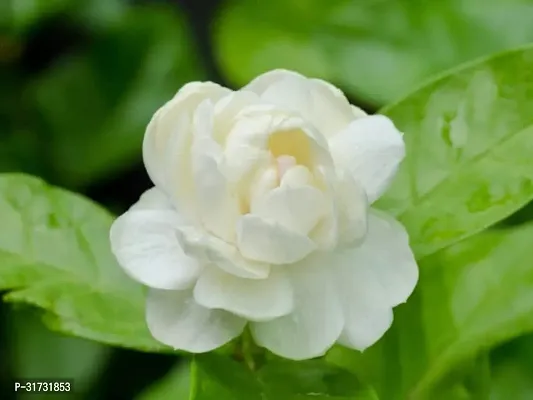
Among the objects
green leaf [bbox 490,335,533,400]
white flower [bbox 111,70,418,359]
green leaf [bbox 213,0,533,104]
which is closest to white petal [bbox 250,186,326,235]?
white flower [bbox 111,70,418,359]

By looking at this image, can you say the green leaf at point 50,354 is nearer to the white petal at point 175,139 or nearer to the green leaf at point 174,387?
the green leaf at point 174,387

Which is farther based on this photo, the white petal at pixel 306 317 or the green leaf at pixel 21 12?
the green leaf at pixel 21 12

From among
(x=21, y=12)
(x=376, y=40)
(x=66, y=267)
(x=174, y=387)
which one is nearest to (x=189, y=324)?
(x=66, y=267)

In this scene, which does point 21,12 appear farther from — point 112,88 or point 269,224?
point 269,224

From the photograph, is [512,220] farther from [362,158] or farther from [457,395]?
[362,158]

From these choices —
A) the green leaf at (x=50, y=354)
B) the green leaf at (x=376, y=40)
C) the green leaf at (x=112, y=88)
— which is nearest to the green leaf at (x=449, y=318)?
the green leaf at (x=376, y=40)
